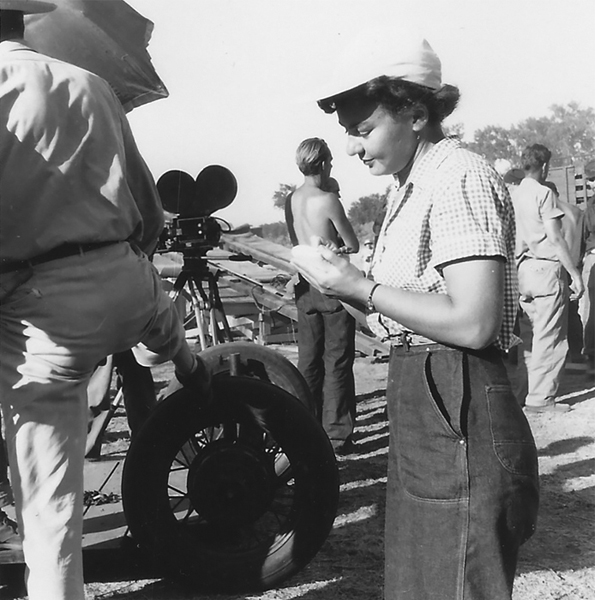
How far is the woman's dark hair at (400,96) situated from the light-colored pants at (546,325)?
4547mm

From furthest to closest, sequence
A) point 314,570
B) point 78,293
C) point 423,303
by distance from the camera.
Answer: point 314,570 < point 78,293 < point 423,303

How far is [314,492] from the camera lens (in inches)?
114

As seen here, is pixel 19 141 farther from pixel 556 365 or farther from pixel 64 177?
pixel 556 365

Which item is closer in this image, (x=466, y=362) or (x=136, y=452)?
(x=466, y=362)

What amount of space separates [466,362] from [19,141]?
1.38 metres

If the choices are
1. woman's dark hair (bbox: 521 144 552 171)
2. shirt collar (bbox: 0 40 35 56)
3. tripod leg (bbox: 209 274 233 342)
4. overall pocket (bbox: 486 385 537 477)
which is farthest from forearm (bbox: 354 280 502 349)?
woman's dark hair (bbox: 521 144 552 171)

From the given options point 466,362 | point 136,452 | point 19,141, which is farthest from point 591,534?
point 19,141

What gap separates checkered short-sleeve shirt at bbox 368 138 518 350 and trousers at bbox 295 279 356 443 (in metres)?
3.28

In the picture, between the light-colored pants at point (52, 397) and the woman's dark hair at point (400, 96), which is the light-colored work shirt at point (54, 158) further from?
the woman's dark hair at point (400, 96)

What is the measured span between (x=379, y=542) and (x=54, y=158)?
233cm

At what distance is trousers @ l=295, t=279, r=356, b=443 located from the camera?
502 cm

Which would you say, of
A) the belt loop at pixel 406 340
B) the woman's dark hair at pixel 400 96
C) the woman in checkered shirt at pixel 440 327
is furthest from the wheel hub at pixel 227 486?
the woman's dark hair at pixel 400 96

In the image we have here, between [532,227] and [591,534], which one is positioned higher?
[532,227]

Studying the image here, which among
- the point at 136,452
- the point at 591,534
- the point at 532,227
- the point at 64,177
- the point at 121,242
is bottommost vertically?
the point at 591,534
